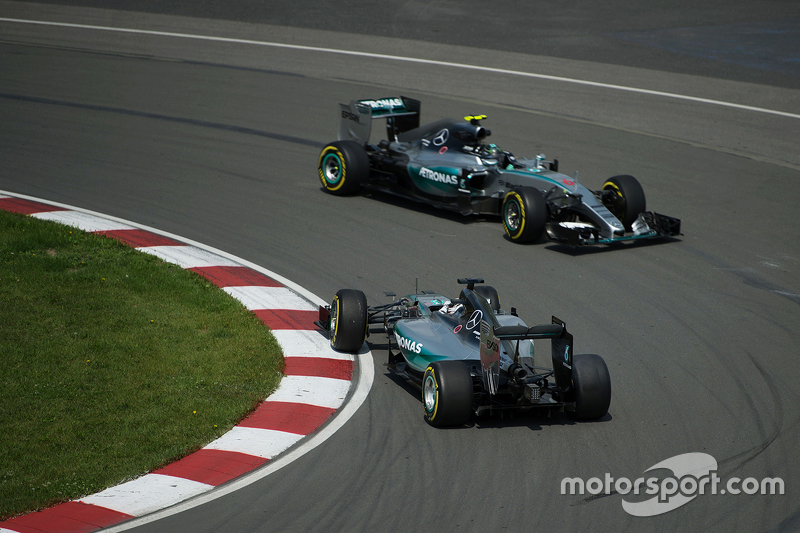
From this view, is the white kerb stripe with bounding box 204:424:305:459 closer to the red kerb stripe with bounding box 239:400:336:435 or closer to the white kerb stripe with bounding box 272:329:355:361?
the red kerb stripe with bounding box 239:400:336:435

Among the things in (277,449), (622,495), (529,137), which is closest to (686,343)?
(622,495)

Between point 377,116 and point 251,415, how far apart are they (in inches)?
326

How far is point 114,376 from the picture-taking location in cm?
796

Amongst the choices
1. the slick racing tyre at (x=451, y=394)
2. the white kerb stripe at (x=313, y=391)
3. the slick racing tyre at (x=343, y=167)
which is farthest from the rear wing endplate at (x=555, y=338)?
the slick racing tyre at (x=343, y=167)

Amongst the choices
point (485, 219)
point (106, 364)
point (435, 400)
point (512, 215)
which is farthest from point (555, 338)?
point (485, 219)

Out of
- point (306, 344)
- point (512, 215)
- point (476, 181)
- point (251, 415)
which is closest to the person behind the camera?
point (251, 415)

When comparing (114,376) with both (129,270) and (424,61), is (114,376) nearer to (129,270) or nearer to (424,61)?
(129,270)

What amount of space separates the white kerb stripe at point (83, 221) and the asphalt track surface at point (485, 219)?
53cm

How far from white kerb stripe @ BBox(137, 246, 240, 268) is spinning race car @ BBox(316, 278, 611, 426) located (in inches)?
Result: 148

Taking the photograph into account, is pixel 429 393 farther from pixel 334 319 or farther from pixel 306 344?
pixel 306 344

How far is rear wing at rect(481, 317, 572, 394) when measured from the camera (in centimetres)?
725

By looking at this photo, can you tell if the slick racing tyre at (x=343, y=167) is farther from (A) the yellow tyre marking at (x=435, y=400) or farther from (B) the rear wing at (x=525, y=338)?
(A) the yellow tyre marking at (x=435, y=400)

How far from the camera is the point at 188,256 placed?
11.4 metres

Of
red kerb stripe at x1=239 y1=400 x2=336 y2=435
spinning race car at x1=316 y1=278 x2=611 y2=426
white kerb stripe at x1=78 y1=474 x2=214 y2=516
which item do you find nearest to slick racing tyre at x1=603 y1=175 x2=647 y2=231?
spinning race car at x1=316 y1=278 x2=611 y2=426
